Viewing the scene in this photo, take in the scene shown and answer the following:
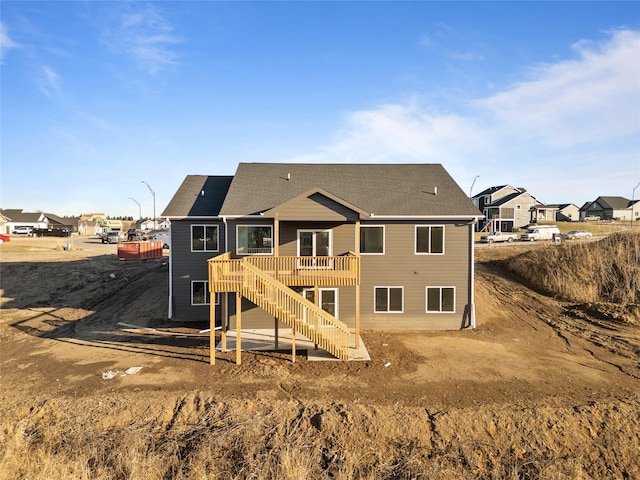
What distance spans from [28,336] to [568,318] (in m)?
29.0

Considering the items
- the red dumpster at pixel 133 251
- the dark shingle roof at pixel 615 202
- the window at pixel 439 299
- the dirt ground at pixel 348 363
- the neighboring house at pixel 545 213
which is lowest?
the dirt ground at pixel 348 363

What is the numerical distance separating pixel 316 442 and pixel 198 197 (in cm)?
1490

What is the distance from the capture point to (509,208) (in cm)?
6244

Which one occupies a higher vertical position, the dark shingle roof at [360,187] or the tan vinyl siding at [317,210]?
the dark shingle roof at [360,187]

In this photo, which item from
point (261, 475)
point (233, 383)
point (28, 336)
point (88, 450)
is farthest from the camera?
point (28, 336)

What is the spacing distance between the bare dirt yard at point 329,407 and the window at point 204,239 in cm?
451

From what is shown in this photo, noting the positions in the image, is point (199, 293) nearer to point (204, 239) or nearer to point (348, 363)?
point (204, 239)

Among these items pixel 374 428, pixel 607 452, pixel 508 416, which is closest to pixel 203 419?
pixel 374 428

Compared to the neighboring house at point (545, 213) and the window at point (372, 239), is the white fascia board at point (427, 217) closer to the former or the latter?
the window at point (372, 239)

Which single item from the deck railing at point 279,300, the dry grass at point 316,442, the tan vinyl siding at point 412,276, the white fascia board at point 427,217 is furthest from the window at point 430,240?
the dry grass at point 316,442

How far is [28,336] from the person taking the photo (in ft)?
57.4

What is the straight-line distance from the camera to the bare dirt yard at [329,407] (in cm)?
866

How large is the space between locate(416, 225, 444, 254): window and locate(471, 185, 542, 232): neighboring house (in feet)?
162

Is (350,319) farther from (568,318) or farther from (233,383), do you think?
(568,318)
